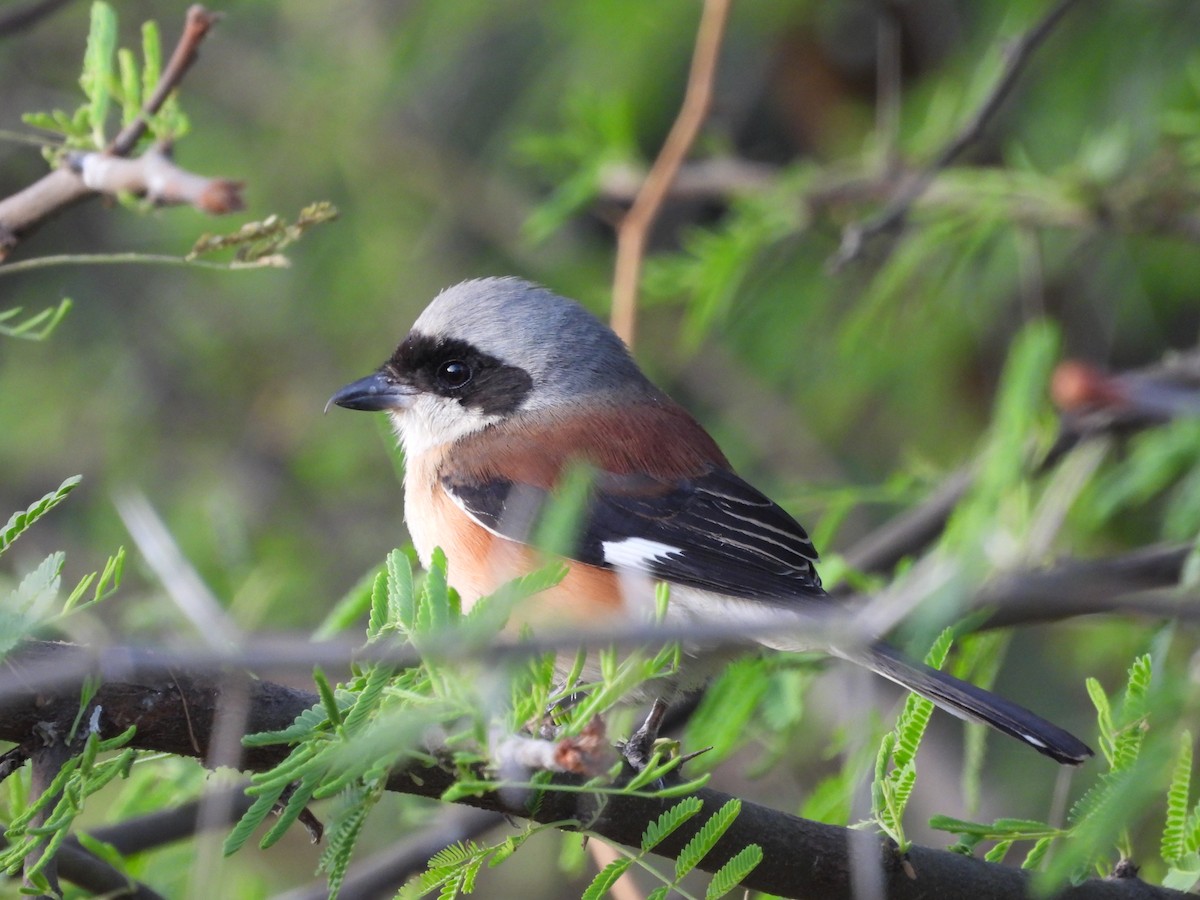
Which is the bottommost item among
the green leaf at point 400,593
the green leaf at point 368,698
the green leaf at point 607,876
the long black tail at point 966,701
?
the green leaf at point 607,876

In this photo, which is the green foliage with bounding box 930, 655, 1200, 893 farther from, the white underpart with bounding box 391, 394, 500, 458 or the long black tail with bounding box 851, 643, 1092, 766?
the white underpart with bounding box 391, 394, 500, 458

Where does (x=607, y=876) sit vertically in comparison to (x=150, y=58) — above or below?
below

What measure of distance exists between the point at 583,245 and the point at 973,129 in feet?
8.44

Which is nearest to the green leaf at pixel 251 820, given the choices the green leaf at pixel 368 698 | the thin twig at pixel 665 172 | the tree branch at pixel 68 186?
the green leaf at pixel 368 698

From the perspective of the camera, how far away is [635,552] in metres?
2.74

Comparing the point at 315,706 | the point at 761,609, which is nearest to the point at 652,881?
the point at 761,609


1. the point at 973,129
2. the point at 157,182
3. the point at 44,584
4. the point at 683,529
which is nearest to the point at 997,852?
the point at 683,529

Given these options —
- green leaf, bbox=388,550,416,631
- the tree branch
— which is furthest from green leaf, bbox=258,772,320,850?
the tree branch

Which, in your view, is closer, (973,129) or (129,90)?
(129,90)

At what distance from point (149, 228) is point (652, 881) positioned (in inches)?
132

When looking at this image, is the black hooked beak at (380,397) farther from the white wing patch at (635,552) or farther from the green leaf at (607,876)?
the green leaf at (607,876)

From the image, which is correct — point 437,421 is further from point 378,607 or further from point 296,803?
point 296,803

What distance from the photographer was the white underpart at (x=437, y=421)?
3.28 metres

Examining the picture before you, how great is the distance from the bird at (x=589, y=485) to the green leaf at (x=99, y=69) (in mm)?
901
